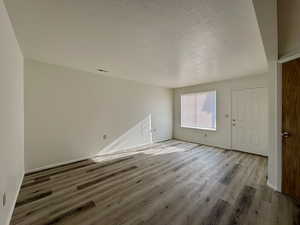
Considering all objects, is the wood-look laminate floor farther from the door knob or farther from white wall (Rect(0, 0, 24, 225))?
the door knob

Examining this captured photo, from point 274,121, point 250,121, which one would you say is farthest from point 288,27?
point 250,121

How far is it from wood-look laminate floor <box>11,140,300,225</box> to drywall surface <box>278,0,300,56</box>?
2223 mm

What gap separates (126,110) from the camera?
454 centimetres

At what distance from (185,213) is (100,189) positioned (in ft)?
4.51

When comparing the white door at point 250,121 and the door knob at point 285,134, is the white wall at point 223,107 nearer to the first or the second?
the white door at point 250,121

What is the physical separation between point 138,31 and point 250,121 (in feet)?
13.6

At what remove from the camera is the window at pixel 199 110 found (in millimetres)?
4918

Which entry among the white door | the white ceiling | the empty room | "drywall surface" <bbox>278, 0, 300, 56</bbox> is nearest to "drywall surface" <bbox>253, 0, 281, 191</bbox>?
the empty room

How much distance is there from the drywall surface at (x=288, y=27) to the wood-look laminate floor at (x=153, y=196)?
7.29ft

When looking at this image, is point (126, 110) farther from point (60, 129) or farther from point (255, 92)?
point (255, 92)

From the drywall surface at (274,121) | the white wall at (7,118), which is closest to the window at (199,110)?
the drywall surface at (274,121)

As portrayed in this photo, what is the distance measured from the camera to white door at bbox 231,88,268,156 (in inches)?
150

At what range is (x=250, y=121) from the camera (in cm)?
402

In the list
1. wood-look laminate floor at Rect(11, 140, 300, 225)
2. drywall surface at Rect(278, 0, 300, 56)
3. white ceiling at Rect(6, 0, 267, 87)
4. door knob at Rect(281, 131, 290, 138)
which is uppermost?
white ceiling at Rect(6, 0, 267, 87)
